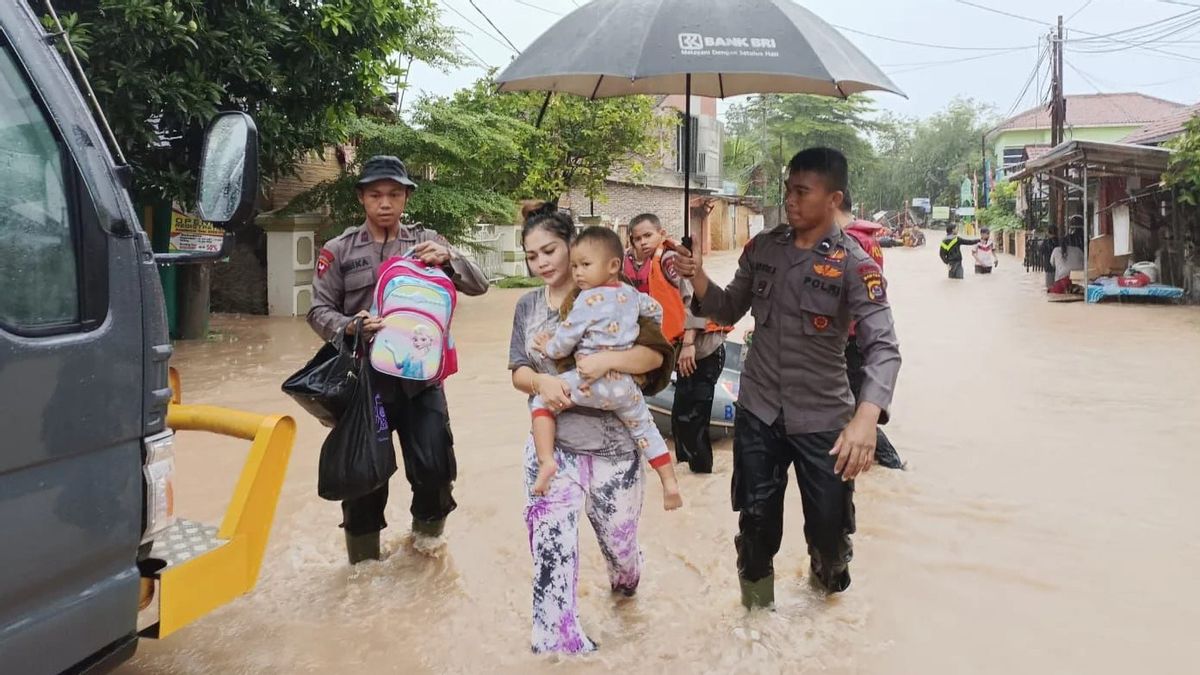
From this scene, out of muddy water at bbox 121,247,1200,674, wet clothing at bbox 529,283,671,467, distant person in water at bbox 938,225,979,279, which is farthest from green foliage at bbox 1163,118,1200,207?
wet clothing at bbox 529,283,671,467

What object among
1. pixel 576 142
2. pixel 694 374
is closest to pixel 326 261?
pixel 694 374

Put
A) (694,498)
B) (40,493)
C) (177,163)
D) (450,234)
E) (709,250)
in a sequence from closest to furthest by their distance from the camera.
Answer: (40,493), (694,498), (177,163), (450,234), (709,250)

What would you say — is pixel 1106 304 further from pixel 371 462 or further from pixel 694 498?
pixel 371 462

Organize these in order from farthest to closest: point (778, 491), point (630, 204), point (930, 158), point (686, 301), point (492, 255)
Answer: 1. point (930, 158)
2. point (630, 204)
3. point (492, 255)
4. point (686, 301)
5. point (778, 491)

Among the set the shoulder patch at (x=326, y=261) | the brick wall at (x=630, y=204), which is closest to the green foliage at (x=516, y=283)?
the brick wall at (x=630, y=204)

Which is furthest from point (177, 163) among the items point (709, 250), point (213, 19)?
point (709, 250)

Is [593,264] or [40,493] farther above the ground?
[593,264]

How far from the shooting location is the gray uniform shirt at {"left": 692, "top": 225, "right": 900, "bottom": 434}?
3.04 m

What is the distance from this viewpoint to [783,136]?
51.3 m

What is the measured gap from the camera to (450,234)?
553 inches

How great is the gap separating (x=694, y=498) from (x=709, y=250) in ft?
118

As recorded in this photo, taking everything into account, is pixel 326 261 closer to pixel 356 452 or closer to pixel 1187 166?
pixel 356 452

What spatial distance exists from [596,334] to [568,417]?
11.9 inches

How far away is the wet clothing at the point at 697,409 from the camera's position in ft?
17.1
